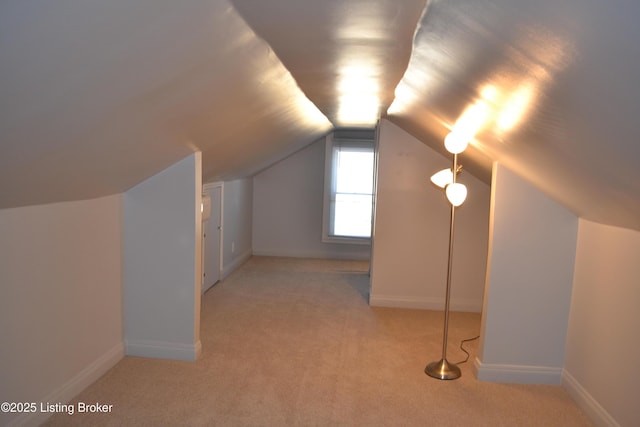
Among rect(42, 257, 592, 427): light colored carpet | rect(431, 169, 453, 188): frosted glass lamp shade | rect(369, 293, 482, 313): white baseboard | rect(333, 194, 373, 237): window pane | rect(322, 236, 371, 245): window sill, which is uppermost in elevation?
rect(431, 169, 453, 188): frosted glass lamp shade

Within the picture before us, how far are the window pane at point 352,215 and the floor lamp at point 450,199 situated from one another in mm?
3956

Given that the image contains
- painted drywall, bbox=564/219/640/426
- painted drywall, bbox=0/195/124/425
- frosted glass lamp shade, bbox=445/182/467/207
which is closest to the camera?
painted drywall, bbox=0/195/124/425

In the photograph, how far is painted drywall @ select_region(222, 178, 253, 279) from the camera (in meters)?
6.17

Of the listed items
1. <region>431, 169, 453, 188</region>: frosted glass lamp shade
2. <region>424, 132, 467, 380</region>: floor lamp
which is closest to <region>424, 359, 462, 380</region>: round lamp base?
<region>424, 132, 467, 380</region>: floor lamp

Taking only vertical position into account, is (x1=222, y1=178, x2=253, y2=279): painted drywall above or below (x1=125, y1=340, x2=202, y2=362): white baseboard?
above

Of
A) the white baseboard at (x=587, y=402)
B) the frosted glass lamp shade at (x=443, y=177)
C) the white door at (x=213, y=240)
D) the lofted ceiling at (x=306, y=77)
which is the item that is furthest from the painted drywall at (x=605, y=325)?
the white door at (x=213, y=240)

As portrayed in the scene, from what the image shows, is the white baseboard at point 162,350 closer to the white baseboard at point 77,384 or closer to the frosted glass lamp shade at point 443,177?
the white baseboard at point 77,384

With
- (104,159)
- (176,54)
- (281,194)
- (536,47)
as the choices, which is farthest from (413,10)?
(281,194)

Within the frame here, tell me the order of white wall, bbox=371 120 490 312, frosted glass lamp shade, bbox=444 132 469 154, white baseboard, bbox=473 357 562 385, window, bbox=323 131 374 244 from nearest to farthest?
frosted glass lamp shade, bbox=444 132 469 154
white baseboard, bbox=473 357 562 385
white wall, bbox=371 120 490 312
window, bbox=323 131 374 244

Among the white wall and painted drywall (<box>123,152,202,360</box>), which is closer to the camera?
painted drywall (<box>123,152,202,360</box>)

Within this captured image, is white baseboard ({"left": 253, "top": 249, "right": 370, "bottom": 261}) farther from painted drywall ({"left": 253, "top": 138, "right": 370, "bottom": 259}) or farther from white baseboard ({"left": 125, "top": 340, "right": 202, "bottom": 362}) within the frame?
white baseboard ({"left": 125, "top": 340, "right": 202, "bottom": 362})

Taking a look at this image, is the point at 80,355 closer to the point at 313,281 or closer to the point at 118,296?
the point at 118,296

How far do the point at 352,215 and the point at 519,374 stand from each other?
4.45m

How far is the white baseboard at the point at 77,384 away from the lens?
2.53 metres
